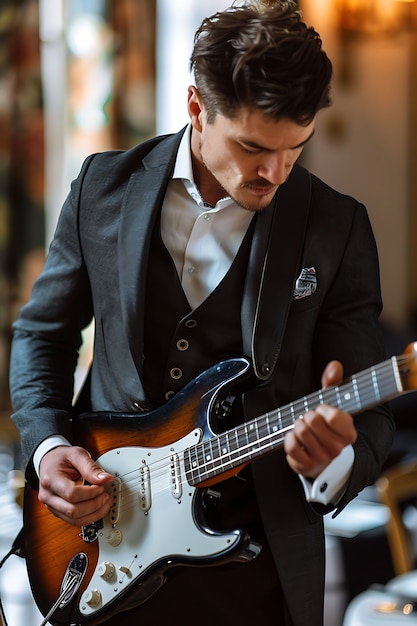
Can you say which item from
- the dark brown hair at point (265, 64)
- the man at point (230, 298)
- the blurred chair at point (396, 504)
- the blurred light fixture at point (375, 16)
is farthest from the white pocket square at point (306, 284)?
the blurred light fixture at point (375, 16)

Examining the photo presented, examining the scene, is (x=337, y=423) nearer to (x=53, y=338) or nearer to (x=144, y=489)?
(x=144, y=489)

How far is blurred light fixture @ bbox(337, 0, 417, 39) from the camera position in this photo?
5.66 metres

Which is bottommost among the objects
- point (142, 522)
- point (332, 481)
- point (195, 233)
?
point (142, 522)

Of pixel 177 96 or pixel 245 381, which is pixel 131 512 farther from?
pixel 177 96

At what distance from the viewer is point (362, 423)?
1527mm

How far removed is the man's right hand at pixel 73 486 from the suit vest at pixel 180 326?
15cm

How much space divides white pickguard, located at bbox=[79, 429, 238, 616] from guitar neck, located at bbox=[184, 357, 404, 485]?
0.04 m

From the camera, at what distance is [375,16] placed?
5.76 m

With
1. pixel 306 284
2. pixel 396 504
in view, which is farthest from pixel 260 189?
pixel 396 504

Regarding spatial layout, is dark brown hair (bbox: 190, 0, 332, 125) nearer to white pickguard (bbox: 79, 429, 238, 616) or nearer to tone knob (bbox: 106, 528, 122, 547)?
white pickguard (bbox: 79, 429, 238, 616)

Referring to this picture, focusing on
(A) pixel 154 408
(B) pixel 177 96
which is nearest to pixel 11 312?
(B) pixel 177 96

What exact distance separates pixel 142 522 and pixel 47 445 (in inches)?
8.2

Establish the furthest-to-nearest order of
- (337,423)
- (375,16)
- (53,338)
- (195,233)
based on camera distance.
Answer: (375,16)
(53,338)
(195,233)
(337,423)

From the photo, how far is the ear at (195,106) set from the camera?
1576 mm
